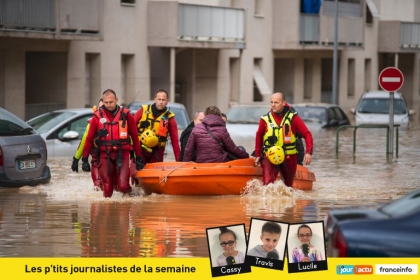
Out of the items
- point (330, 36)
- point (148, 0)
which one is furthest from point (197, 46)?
point (330, 36)

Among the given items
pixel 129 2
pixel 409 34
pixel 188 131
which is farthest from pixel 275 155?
pixel 409 34

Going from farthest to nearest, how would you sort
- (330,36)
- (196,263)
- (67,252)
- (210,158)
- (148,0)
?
(330,36)
(148,0)
(210,158)
(67,252)
(196,263)

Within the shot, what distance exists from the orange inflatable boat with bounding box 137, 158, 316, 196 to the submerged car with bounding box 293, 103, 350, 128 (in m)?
16.5

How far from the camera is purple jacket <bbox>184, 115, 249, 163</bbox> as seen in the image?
1645cm

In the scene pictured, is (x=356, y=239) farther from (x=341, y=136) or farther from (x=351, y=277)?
(x=341, y=136)

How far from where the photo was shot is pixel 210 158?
16.7 m

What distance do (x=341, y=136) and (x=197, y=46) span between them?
936 cm

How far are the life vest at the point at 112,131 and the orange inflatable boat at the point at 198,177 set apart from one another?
40.2 inches

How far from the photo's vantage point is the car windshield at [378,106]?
1560 inches

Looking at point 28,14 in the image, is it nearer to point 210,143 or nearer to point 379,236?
point 210,143

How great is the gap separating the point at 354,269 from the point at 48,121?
15016mm

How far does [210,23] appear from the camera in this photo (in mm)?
42469

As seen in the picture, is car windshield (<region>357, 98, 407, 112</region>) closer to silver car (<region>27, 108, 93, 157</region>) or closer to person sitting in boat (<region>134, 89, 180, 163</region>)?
silver car (<region>27, 108, 93, 157</region>)

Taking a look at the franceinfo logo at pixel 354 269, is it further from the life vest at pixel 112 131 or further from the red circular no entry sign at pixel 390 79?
the red circular no entry sign at pixel 390 79
